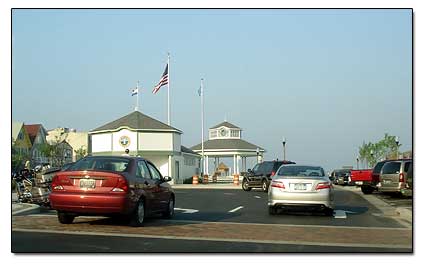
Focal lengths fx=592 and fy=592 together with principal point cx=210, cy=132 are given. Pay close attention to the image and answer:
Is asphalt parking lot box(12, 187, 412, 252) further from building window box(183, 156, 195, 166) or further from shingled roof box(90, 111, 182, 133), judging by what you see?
building window box(183, 156, 195, 166)

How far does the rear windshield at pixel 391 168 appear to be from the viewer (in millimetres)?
24438

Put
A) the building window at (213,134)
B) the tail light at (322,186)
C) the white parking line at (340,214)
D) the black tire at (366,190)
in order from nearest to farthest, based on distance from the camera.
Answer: the tail light at (322,186) < the white parking line at (340,214) < the black tire at (366,190) < the building window at (213,134)

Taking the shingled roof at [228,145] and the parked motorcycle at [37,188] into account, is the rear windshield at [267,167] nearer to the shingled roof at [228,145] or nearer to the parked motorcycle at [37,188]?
the parked motorcycle at [37,188]

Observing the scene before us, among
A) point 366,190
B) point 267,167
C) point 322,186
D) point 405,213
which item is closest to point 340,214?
point 322,186

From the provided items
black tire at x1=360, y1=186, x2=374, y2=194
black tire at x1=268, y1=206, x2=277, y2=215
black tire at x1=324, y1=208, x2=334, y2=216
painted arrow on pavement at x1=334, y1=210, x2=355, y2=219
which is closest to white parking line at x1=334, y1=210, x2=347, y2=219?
painted arrow on pavement at x1=334, y1=210, x2=355, y2=219

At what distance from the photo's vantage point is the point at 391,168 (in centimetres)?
2477

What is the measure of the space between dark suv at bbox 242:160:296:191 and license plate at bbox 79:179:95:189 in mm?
18725

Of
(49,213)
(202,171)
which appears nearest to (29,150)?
(202,171)

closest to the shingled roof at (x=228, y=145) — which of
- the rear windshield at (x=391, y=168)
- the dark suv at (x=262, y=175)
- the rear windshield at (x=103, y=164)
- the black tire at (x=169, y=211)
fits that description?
the dark suv at (x=262, y=175)

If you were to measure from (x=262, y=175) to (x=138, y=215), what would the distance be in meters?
18.6

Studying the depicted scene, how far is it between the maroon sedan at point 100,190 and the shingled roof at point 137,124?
37508 millimetres

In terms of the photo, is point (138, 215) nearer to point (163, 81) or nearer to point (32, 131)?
point (163, 81)

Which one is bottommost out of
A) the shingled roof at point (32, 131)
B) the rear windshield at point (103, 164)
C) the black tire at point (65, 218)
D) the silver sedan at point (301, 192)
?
the black tire at point (65, 218)

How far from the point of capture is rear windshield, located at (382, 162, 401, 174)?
24438 millimetres
